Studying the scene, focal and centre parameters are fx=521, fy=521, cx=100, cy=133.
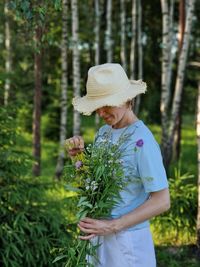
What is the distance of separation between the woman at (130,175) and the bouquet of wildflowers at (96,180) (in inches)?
1.7

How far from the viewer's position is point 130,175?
213 cm

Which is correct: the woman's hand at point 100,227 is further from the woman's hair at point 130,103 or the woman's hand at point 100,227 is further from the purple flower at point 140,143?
the woman's hair at point 130,103

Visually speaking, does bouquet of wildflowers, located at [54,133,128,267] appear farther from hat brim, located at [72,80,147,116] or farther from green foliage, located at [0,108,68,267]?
green foliage, located at [0,108,68,267]

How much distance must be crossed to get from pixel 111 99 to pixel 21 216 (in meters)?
2.53

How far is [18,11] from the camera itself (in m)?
3.41

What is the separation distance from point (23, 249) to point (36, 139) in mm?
4244

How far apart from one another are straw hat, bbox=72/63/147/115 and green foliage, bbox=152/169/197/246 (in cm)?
366

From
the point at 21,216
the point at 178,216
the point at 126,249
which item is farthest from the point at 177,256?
the point at 126,249

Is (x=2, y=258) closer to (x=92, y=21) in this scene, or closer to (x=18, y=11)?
(x=18, y=11)

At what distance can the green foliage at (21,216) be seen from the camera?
4.26m

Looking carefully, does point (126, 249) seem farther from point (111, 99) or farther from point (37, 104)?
point (37, 104)

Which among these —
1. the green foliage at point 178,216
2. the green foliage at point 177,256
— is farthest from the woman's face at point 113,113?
the green foliage at point 178,216

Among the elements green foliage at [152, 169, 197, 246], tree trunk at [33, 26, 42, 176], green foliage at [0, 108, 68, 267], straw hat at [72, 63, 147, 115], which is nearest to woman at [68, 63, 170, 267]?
straw hat at [72, 63, 147, 115]

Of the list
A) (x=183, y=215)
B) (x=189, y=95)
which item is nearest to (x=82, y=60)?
(x=189, y=95)
